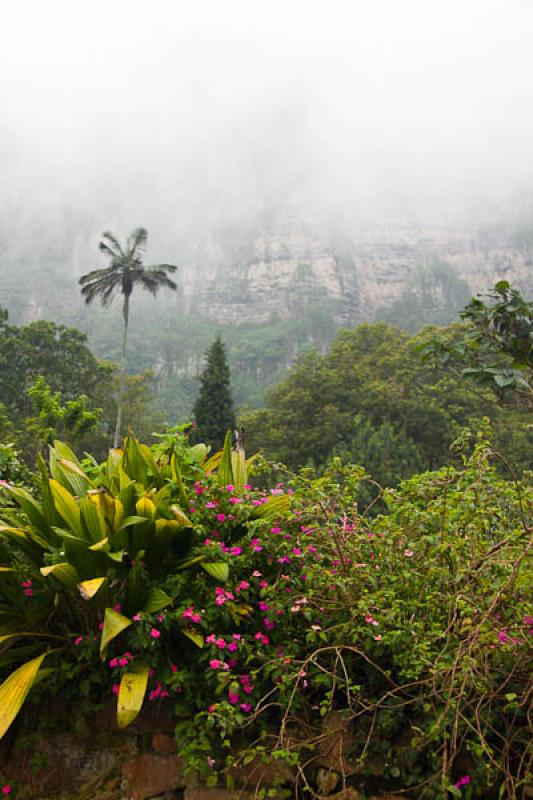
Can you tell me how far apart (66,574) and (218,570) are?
0.54 meters

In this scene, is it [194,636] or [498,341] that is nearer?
[194,636]

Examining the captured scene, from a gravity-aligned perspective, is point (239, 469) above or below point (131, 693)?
above

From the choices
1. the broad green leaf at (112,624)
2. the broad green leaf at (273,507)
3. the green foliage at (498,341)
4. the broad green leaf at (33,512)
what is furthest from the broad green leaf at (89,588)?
the green foliage at (498,341)

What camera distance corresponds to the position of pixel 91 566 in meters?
2.16

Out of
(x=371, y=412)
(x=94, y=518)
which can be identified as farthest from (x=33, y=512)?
(x=371, y=412)

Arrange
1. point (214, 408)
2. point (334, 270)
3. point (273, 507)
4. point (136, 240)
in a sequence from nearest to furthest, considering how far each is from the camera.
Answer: point (273, 507) < point (214, 408) < point (136, 240) < point (334, 270)

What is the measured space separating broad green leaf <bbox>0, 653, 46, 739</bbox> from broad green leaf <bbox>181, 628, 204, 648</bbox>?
19.8 inches

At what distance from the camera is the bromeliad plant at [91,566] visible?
204cm

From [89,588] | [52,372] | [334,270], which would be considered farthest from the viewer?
[334,270]

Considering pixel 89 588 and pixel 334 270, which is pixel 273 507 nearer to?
pixel 89 588

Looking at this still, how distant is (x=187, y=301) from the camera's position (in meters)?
104

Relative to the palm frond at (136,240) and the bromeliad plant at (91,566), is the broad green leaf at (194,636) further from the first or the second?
the palm frond at (136,240)

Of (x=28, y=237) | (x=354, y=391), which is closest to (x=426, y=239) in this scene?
(x=28, y=237)

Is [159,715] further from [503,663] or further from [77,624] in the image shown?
[503,663]
